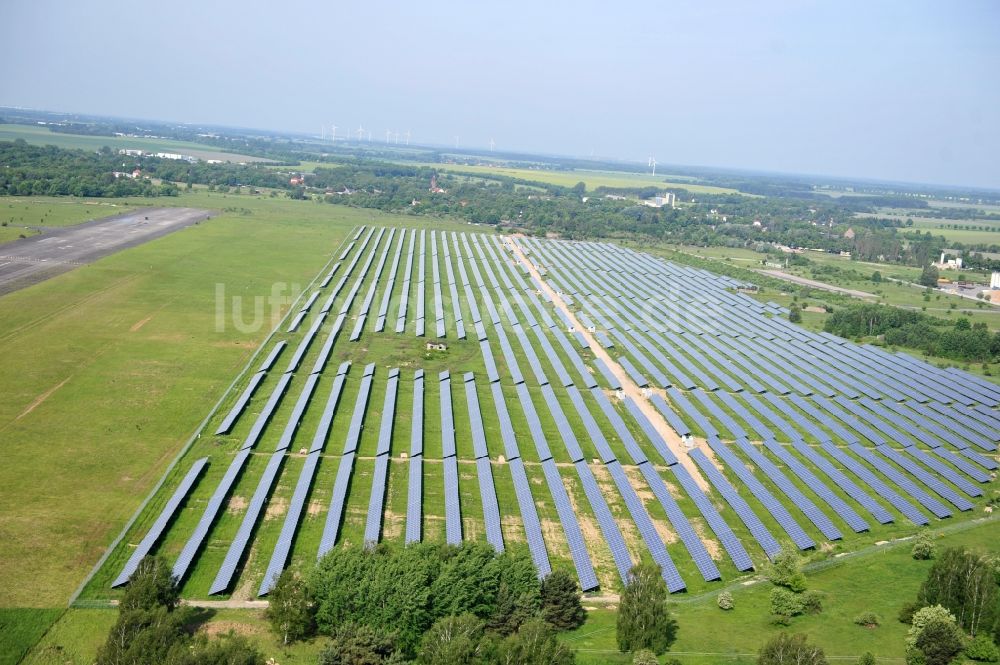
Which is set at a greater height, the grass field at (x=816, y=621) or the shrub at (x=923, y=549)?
the shrub at (x=923, y=549)

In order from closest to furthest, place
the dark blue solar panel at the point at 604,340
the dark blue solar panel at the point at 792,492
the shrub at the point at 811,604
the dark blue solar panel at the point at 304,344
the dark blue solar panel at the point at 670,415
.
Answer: the shrub at the point at 811,604
the dark blue solar panel at the point at 792,492
the dark blue solar panel at the point at 670,415
the dark blue solar panel at the point at 304,344
the dark blue solar panel at the point at 604,340

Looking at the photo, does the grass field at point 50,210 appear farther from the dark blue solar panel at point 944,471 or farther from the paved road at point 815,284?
the paved road at point 815,284

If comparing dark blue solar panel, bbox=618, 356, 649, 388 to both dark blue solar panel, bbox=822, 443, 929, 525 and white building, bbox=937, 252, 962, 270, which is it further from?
white building, bbox=937, 252, 962, 270

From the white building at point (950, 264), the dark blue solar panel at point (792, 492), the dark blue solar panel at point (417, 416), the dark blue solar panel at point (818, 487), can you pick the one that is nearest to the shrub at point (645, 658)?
the dark blue solar panel at point (792, 492)

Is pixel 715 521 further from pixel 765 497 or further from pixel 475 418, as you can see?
pixel 475 418

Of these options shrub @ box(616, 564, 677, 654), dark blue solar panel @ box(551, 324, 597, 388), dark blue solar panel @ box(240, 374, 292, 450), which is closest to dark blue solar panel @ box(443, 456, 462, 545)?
shrub @ box(616, 564, 677, 654)

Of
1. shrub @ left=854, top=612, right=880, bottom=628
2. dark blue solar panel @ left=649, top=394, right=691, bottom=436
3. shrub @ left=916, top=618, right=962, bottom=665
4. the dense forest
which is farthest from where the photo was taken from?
the dense forest

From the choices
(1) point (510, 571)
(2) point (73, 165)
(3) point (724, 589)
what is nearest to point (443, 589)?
(1) point (510, 571)
